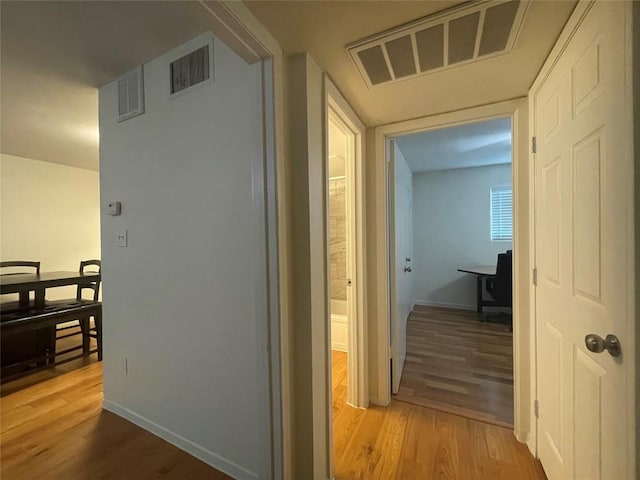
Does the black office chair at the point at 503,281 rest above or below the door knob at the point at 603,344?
below

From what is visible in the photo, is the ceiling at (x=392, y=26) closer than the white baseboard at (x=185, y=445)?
Yes

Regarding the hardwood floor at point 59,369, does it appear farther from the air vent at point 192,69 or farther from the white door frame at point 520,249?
the white door frame at point 520,249

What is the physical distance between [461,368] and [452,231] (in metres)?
2.60

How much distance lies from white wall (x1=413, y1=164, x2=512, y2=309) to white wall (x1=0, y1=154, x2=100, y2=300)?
4.98 meters

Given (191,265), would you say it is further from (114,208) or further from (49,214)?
(49,214)

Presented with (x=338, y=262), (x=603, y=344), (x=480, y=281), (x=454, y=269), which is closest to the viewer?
(x=603, y=344)

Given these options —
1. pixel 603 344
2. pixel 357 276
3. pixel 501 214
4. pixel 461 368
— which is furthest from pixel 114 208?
pixel 501 214

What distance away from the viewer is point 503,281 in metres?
3.44

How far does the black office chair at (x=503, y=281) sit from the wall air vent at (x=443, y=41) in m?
2.97

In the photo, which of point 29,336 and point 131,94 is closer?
point 131,94

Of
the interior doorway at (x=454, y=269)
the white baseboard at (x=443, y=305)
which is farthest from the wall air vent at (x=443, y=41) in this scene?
the white baseboard at (x=443, y=305)

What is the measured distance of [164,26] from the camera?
1.29m

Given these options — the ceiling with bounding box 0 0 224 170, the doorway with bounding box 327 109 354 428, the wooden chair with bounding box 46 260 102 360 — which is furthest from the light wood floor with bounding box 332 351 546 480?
the wooden chair with bounding box 46 260 102 360

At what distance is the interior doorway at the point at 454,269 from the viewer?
2.05 metres
